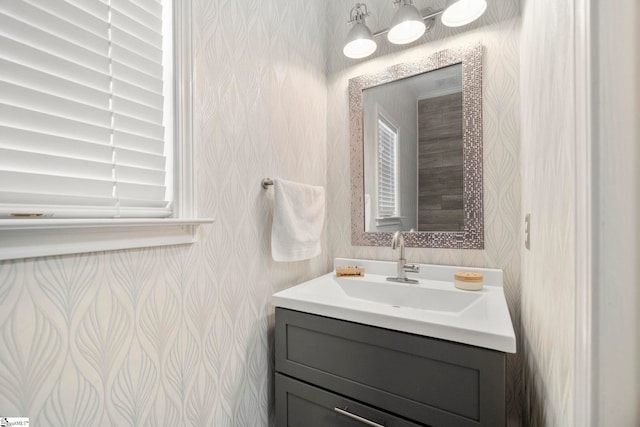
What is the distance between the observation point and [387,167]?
1425 millimetres

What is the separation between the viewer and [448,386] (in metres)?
0.75

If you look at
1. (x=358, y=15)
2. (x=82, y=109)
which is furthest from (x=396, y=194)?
(x=82, y=109)

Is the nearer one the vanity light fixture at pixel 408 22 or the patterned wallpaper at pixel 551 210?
the patterned wallpaper at pixel 551 210

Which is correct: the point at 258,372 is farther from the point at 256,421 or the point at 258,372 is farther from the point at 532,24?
the point at 532,24

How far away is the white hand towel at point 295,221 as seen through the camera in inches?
44.4

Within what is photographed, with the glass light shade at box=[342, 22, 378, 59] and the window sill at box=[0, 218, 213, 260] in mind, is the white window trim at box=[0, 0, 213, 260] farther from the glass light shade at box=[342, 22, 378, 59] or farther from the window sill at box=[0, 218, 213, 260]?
the glass light shade at box=[342, 22, 378, 59]

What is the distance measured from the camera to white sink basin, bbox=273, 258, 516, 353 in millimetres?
738

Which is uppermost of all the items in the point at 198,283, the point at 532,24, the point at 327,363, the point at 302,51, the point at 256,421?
the point at 302,51

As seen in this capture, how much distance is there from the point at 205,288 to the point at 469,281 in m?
0.98

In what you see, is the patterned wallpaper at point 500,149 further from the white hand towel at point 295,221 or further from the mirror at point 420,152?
the white hand towel at point 295,221

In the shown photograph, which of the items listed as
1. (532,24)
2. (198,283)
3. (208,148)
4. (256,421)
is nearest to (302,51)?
(208,148)

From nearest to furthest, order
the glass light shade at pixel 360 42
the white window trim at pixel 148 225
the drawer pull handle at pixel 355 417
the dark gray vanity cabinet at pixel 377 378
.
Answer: the white window trim at pixel 148 225
the dark gray vanity cabinet at pixel 377 378
the drawer pull handle at pixel 355 417
the glass light shade at pixel 360 42

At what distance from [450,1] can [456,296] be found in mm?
1188

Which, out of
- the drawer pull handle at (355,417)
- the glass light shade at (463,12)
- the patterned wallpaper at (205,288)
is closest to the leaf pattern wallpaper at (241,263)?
the patterned wallpaper at (205,288)
